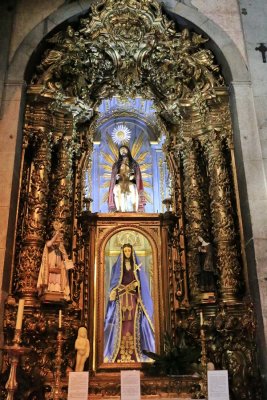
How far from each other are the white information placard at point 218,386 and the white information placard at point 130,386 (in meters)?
0.82

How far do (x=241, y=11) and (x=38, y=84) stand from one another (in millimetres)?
4048

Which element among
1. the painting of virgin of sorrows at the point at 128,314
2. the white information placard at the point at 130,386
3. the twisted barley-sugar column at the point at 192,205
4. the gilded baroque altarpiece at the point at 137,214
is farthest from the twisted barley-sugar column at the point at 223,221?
the white information placard at the point at 130,386

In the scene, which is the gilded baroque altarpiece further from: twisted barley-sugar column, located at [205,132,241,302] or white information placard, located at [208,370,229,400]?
white information placard, located at [208,370,229,400]

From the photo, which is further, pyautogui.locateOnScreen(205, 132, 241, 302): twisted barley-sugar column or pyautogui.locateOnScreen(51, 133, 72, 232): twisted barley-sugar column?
pyautogui.locateOnScreen(51, 133, 72, 232): twisted barley-sugar column

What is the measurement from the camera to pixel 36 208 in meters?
7.47

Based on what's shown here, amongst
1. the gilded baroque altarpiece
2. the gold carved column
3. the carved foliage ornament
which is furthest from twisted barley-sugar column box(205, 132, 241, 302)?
the gold carved column

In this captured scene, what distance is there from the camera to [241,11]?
334 inches

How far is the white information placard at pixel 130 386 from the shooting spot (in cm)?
517

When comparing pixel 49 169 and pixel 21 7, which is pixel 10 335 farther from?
pixel 21 7

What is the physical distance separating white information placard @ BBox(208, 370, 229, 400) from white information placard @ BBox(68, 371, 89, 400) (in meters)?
1.40

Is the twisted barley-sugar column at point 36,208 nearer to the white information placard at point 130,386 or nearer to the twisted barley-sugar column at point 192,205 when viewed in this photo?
the white information placard at point 130,386

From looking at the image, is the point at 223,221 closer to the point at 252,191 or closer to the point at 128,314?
the point at 252,191

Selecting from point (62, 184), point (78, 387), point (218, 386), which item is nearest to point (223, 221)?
point (62, 184)

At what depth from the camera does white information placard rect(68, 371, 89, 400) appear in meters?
5.10
